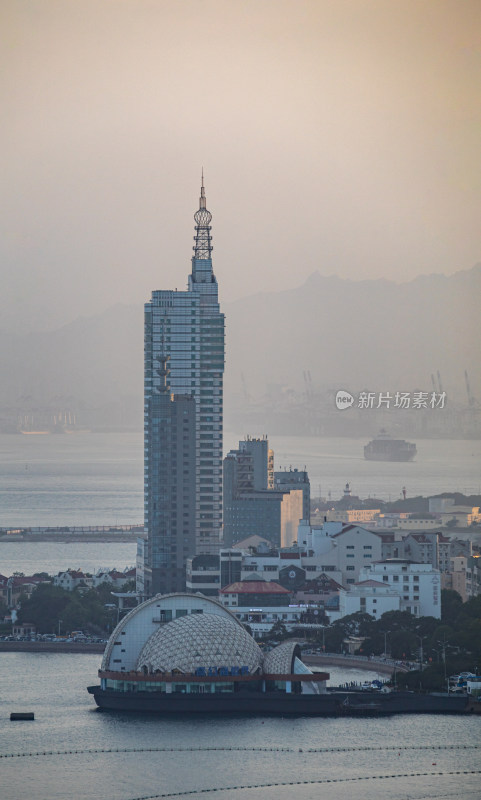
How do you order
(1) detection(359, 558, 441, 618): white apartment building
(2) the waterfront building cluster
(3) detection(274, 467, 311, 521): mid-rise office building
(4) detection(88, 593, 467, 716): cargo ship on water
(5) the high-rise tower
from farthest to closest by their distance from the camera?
(3) detection(274, 467, 311, 521): mid-rise office building
(5) the high-rise tower
(2) the waterfront building cluster
(1) detection(359, 558, 441, 618): white apartment building
(4) detection(88, 593, 467, 716): cargo ship on water

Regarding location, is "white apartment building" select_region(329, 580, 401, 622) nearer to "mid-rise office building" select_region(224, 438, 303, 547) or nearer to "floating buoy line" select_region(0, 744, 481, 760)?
"floating buoy line" select_region(0, 744, 481, 760)

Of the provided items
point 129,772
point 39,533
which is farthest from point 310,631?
point 39,533

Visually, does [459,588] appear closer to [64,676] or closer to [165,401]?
[165,401]

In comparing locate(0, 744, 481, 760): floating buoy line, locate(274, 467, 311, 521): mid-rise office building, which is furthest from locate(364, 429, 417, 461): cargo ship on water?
locate(0, 744, 481, 760): floating buoy line

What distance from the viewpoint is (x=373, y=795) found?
85.7 feet

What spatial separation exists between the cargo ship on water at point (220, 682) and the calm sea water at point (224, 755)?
43 cm

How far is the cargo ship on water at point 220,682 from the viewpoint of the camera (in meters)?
31.8

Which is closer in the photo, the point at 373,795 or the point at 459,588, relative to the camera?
the point at 373,795

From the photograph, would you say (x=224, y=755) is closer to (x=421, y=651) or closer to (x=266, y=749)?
(x=266, y=749)

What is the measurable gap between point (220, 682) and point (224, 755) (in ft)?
12.0

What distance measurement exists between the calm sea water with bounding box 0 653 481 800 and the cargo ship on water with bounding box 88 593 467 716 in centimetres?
43

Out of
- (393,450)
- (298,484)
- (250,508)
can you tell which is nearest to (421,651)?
(250,508)

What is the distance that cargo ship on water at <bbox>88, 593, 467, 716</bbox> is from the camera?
31766 millimetres

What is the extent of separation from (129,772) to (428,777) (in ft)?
11.8
